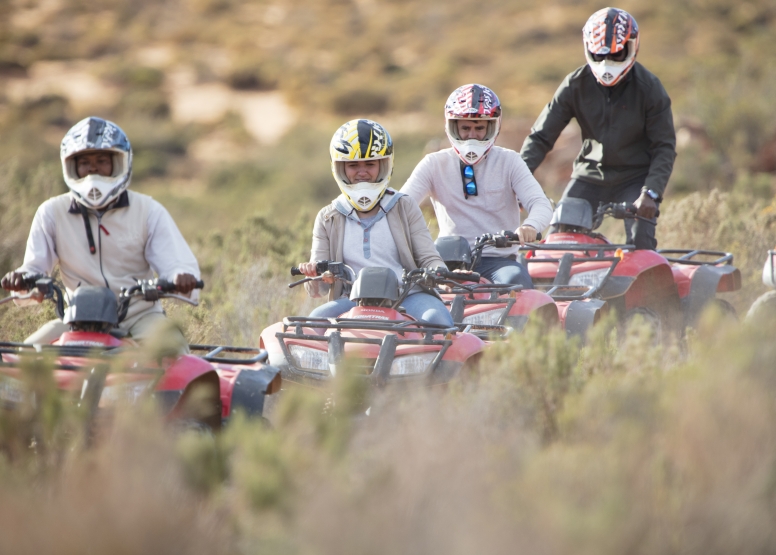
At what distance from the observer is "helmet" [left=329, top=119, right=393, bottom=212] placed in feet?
22.9

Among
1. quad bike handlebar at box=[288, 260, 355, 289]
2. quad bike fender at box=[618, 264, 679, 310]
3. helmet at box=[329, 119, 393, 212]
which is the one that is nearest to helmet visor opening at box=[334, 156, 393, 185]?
helmet at box=[329, 119, 393, 212]

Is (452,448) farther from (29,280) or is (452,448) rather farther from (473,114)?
(473,114)

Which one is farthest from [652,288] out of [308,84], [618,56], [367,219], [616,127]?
[308,84]

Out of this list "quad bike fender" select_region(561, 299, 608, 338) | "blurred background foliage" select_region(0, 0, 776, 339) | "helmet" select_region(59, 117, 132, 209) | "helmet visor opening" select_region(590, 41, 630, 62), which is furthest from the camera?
"blurred background foliage" select_region(0, 0, 776, 339)

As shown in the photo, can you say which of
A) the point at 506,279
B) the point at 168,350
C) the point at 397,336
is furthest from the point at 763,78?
the point at 168,350

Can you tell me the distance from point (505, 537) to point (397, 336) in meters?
2.91

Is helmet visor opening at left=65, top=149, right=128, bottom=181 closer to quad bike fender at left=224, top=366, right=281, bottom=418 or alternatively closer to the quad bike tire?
quad bike fender at left=224, top=366, right=281, bottom=418

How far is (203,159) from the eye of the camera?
35.8m

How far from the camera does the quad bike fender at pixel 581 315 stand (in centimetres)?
773

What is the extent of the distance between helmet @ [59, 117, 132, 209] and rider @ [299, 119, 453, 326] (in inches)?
61.2

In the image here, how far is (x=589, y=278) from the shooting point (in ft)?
28.9

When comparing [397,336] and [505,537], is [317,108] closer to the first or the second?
[397,336]

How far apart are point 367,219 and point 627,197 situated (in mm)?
3528

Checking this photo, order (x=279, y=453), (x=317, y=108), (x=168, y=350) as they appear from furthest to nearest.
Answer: (x=317, y=108) → (x=168, y=350) → (x=279, y=453)
